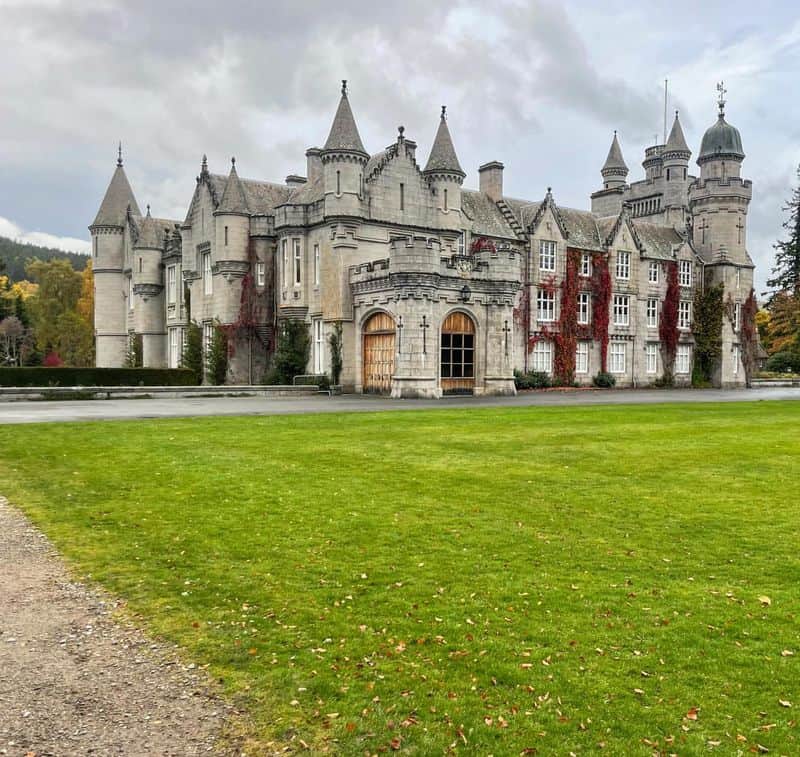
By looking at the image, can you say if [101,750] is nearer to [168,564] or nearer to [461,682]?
[461,682]

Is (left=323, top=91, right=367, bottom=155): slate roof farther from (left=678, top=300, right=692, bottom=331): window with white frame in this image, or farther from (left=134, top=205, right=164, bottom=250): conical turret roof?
(left=678, top=300, right=692, bottom=331): window with white frame

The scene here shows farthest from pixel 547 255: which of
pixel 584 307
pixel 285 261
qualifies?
pixel 285 261

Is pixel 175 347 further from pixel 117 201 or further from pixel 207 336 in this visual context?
pixel 117 201

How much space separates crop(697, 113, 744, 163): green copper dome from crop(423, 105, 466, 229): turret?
22125 millimetres

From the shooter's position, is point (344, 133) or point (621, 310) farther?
point (621, 310)

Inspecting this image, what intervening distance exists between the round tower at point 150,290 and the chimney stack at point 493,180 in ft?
73.0

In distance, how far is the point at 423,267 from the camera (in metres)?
33.3

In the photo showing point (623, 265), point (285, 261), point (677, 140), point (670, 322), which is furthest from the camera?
point (677, 140)

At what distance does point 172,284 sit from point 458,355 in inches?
916

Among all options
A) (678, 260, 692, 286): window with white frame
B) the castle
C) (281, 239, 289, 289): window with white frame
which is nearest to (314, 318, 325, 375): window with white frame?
the castle

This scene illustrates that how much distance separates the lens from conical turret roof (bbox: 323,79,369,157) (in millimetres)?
36375

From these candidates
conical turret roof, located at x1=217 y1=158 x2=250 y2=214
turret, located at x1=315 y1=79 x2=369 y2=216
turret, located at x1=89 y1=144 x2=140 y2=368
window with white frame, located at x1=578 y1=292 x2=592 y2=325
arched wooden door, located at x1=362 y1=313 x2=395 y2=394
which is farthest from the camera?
turret, located at x1=89 y1=144 x2=140 y2=368

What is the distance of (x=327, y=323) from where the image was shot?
124 ft

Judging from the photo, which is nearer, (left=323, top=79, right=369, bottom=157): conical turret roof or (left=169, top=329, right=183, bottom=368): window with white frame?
(left=323, top=79, right=369, bottom=157): conical turret roof
